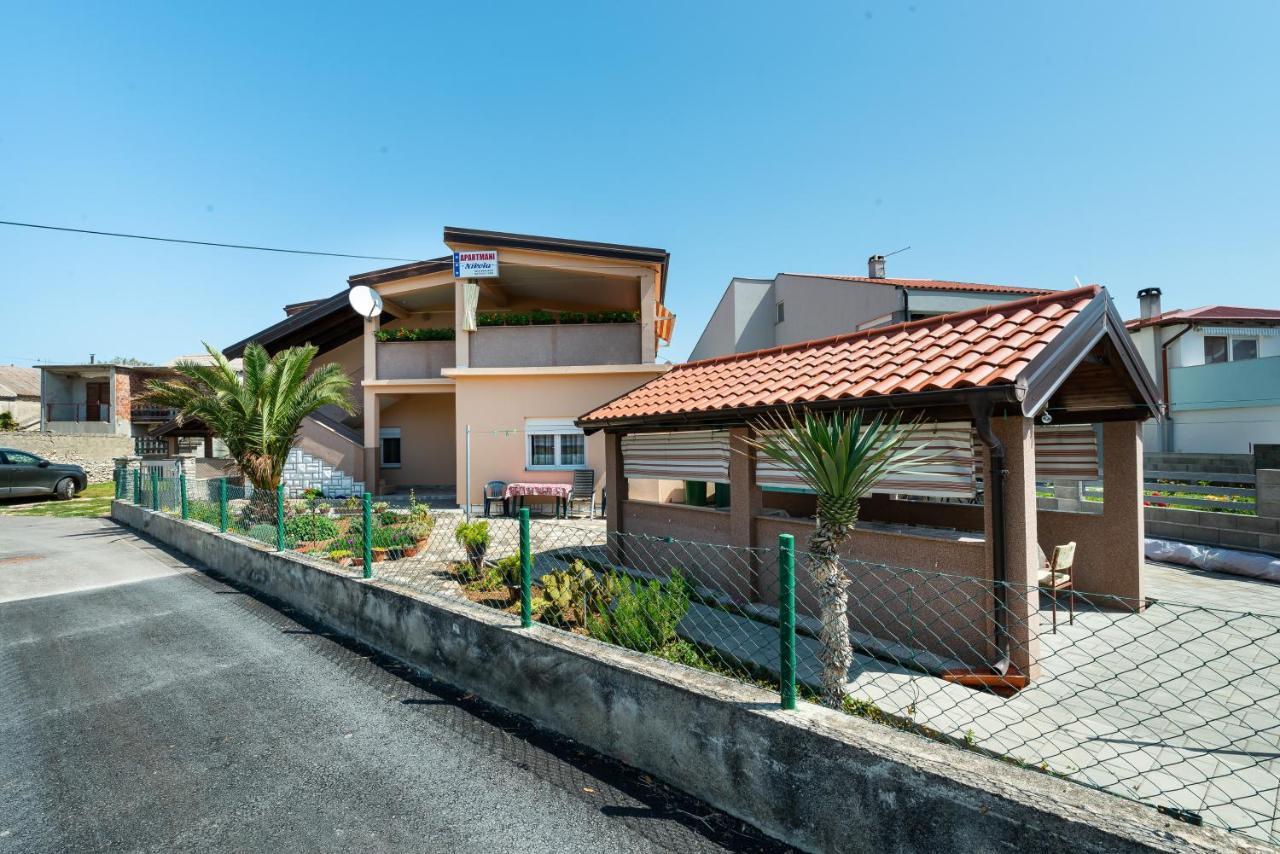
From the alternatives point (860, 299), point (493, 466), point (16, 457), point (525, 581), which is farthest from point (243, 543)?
point (16, 457)

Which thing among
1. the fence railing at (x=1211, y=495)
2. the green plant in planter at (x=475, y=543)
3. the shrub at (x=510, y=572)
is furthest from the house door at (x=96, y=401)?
the fence railing at (x=1211, y=495)

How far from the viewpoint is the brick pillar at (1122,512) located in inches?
248

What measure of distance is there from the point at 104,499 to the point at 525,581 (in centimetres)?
2309

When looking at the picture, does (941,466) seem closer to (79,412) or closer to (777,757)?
(777,757)

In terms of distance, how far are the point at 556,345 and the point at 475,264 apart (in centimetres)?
289

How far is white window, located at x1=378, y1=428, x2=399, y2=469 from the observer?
65.9ft

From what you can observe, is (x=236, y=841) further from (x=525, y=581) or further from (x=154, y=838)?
(x=525, y=581)

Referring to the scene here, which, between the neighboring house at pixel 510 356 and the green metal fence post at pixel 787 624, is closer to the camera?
the green metal fence post at pixel 787 624

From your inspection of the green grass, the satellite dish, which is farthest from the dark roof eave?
the green grass

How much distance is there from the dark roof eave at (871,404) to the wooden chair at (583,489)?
6.71 meters

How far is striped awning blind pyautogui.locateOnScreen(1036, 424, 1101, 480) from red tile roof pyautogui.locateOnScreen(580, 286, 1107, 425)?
188 cm

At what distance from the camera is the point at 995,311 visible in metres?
5.75

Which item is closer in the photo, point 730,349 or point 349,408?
point 349,408

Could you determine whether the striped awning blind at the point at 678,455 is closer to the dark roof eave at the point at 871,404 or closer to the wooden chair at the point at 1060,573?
the dark roof eave at the point at 871,404
